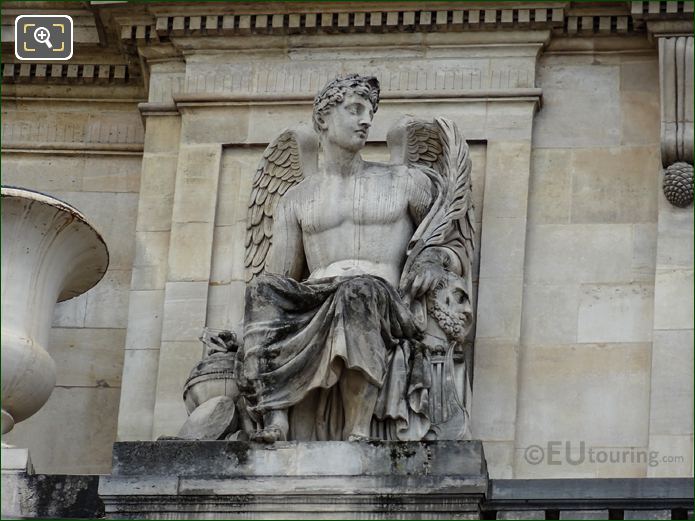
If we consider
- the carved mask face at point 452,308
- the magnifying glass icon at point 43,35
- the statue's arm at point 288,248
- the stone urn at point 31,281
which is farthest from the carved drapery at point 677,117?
the magnifying glass icon at point 43,35

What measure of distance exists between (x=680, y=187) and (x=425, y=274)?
6.65 ft

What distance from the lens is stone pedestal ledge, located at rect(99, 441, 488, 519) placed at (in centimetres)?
1759

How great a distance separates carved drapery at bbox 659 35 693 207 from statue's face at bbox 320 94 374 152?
2078mm

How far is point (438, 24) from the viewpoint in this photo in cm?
2061

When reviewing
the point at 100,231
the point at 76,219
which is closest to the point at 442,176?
the point at 76,219

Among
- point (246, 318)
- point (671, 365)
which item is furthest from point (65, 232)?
point (671, 365)

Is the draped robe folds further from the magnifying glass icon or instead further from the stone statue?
the magnifying glass icon

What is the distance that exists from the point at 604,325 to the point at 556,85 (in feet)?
6.01

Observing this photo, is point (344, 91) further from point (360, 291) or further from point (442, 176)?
point (360, 291)

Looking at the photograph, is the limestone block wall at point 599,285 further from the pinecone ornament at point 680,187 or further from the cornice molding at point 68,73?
→ the cornice molding at point 68,73

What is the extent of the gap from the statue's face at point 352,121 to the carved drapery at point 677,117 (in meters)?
2.08

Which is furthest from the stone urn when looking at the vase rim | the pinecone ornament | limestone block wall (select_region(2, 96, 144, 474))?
the pinecone ornament

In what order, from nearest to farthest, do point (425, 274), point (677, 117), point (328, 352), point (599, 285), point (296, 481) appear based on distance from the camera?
point (296, 481)
point (328, 352)
point (425, 274)
point (599, 285)
point (677, 117)

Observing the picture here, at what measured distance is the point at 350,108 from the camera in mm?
19203
